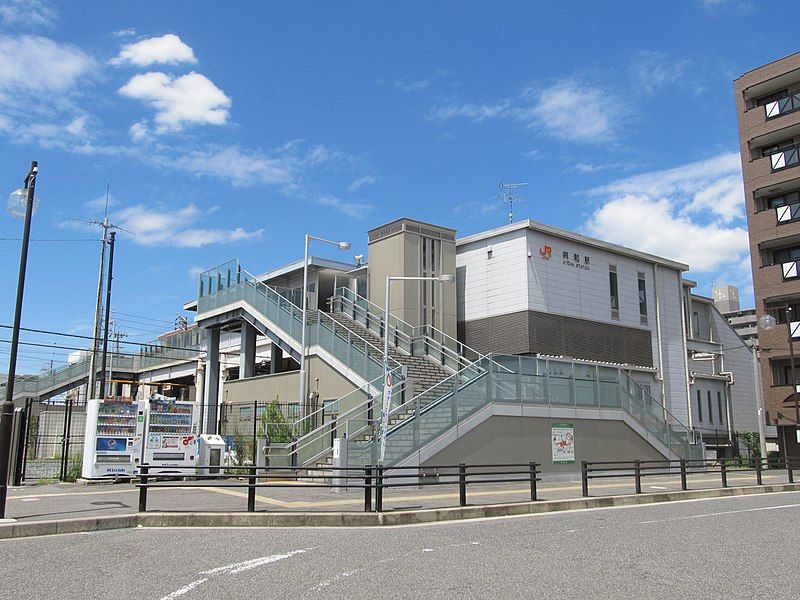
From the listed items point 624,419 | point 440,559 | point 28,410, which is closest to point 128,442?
point 28,410

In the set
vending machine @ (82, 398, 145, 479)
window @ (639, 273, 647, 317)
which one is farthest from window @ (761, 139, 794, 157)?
vending machine @ (82, 398, 145, 479)

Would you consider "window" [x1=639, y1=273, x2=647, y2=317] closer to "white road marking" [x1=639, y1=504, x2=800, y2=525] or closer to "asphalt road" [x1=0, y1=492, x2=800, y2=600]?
"white road marking" [x1=639, y1=504, x2=800, y2=525]

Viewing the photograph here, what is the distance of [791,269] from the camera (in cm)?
4112

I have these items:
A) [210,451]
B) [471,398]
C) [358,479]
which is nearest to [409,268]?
[471,398]

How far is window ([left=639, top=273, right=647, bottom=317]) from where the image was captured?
3800cm

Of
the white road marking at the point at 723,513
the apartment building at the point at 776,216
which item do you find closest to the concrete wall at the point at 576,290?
the apartment building at the point at 776,216

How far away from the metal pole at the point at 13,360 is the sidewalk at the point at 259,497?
0.83 m

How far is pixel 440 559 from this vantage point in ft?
31.9

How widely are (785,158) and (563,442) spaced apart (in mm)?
26290

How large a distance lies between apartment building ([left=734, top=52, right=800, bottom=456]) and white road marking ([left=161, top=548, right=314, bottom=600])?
37239 mm

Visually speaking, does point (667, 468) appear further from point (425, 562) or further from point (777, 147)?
point (777, 147)

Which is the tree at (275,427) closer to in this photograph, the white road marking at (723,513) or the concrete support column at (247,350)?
the concrete support column at (247,350)

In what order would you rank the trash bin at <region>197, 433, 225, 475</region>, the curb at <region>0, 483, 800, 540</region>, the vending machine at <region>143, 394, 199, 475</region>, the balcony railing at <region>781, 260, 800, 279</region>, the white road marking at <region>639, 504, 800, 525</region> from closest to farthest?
the curb at <region>0, 483, 800, 540</region> < the white road marking at <region>639, 504, 800, 525</region> < the vending machine at <region>143, 394, 199, 475</region> < the trash bin at <region>197, 433, 225, 475</region> < the balcony railing at <region>781, 260, 800, 279</region>

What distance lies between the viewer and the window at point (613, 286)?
36.5 meters
